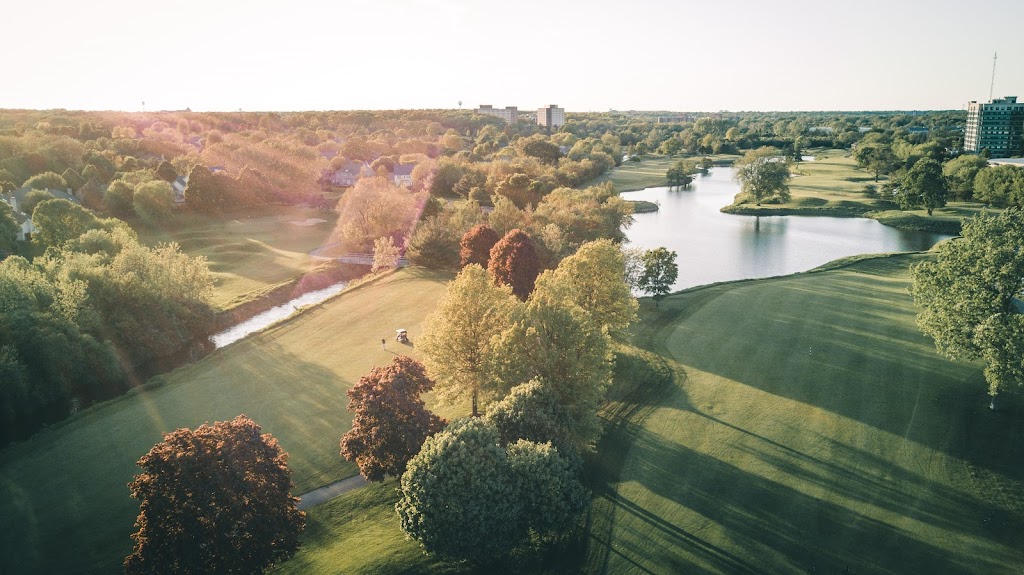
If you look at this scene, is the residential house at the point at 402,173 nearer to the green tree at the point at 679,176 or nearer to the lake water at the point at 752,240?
the lake water at the point at 752,240

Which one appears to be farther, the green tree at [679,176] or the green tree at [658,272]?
the green tree at [679,176]

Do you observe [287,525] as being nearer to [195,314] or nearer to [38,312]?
[38,312]

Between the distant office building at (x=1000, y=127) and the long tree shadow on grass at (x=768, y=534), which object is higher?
the distant office building at (x=1000, y=127)

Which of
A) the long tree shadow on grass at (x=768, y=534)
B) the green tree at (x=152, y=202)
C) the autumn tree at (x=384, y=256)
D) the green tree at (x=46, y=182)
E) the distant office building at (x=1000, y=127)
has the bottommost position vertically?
the long tree shadow on grass at (x=768, y=534)

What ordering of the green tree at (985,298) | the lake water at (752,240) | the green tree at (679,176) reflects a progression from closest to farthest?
the green tree at (985,298) → the lake water at (752,240) → the green tree at (679,176)

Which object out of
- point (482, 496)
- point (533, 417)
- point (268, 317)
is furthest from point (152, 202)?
point (482, 496)

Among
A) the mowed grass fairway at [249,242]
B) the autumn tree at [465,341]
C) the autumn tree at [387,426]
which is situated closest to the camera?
the autumn tree at [387,426]

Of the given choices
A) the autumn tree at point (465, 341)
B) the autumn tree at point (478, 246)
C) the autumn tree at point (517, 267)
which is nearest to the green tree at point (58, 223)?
the autumn tree at point (478, 246)

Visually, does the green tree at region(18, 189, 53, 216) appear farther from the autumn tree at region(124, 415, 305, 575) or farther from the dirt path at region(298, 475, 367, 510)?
the autumn tree at region(124, 415, 305, 575)
